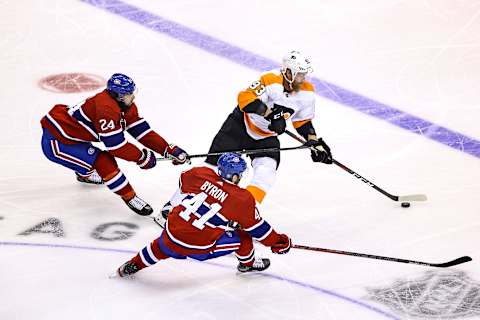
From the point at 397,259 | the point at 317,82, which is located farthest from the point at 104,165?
the point at 317,82

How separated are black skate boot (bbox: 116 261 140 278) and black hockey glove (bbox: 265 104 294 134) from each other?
1.06 meters

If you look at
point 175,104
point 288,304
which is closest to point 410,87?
point 175,104

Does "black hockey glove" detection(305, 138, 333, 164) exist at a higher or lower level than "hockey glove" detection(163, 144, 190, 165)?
higher

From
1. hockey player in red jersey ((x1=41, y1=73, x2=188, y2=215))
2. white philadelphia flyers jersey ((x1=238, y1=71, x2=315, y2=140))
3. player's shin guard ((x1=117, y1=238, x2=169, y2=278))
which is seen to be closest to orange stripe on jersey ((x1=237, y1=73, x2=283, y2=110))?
white philadelphia flyers jersey ((x1=238, y1=71, x2=315, y2=140))

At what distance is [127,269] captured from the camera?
14.4 ft

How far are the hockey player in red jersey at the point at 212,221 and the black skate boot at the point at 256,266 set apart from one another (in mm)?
166

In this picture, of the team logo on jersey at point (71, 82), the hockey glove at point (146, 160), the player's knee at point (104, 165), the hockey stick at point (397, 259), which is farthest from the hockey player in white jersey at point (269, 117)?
the team logo on jersey at point (71, 82)

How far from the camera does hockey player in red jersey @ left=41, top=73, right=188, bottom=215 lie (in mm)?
4816

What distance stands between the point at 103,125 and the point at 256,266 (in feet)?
3.44

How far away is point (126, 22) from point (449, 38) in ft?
8.13

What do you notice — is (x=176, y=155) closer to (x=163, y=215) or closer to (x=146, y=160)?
(x=146, y=160)

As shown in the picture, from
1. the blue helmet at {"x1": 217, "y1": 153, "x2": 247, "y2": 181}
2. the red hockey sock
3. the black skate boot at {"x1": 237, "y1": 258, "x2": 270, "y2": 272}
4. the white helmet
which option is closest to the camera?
the blue helmet at {"x1": 217, "y1": 153, "x2": 247, "y2": 181}

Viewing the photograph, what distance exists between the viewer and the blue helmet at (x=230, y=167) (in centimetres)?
412

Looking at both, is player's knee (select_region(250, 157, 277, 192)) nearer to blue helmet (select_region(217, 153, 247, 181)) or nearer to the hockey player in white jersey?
the hockey player in white jersey
